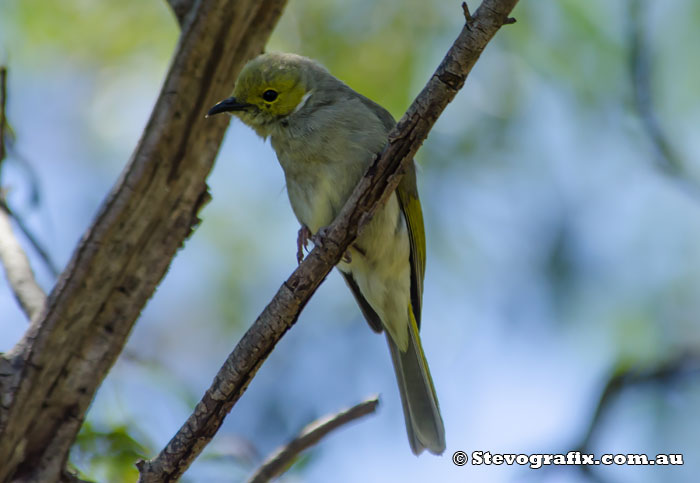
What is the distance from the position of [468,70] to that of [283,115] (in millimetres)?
1646

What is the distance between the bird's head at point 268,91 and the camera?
386cm

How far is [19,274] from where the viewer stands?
3385 millimetres

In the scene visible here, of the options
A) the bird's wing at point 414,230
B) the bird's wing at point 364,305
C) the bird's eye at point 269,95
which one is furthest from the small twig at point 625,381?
the bird's eye at point 269,95

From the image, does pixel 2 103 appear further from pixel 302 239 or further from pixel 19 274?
pixel 302 239

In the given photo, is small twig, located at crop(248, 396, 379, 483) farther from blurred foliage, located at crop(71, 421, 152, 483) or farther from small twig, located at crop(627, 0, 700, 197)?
small twig, located at crop(627, 0, 700, 197)

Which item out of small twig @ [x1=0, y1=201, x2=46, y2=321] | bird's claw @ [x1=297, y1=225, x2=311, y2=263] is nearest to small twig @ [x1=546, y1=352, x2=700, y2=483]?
bird's claw @ [x1=297, y1=225, x2=311, y2=263]

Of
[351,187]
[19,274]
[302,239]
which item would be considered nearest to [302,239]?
[302,239]

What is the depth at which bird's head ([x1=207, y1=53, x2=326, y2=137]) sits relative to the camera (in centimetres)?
386

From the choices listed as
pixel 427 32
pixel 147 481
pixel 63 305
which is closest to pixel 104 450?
pixel 63 305

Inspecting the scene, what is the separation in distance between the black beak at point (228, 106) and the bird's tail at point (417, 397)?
4.66ft

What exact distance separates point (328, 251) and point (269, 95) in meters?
1.58

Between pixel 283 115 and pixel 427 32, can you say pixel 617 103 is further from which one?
pixel 283 115

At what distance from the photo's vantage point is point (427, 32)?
586 centimetres

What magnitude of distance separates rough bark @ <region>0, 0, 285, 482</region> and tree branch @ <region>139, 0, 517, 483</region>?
75 centimetres
